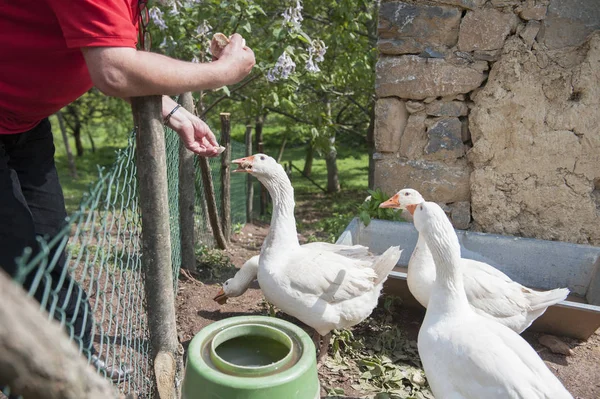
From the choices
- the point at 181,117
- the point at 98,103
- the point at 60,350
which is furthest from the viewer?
the point at 98,103

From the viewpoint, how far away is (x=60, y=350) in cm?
76

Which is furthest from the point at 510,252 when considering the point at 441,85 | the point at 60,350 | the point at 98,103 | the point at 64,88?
the point at 98,103

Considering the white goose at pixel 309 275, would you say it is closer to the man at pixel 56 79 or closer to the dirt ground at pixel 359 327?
the dirt ground at pixel 359 327

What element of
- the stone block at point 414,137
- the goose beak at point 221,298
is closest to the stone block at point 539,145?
the stone block at point 414,137

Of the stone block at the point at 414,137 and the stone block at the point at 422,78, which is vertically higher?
the stone block at the point at 422,78

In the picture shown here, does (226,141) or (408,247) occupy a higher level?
(226,141)

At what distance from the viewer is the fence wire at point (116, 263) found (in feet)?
4.53

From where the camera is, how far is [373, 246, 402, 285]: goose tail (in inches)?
119

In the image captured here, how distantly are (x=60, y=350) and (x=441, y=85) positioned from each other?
12.0ft

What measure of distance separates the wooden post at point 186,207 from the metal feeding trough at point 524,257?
4.40 feet

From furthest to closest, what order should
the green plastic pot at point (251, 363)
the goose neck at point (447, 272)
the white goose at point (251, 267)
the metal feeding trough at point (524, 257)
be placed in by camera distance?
the metal feeding trough at point (524, 257) → the white goose at point (251, 267) → the goose neck at point (447, 272) → the green plastic pot at point (251, 363)

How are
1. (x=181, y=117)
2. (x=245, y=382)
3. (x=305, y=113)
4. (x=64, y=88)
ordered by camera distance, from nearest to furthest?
(x=245, y=382)
(x=64, y=88)
(x=181, y=117)
(x=305, y=113)

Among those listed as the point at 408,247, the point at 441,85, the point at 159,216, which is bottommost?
the point at 408,247

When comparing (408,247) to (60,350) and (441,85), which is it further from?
(60,350)
